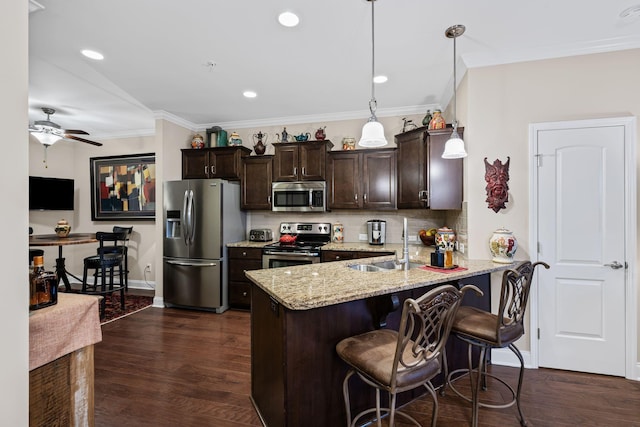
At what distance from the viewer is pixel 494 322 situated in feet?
6.21

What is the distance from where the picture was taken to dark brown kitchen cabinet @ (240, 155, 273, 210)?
14.0 feet

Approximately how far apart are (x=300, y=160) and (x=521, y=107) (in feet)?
8.56

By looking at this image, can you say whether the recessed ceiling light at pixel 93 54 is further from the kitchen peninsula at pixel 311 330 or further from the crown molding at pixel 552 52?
the crown molding at pixel 552 52

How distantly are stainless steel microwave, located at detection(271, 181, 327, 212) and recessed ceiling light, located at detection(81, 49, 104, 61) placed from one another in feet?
7.64

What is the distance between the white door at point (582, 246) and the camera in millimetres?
2385

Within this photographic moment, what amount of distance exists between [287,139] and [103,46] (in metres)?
2.32

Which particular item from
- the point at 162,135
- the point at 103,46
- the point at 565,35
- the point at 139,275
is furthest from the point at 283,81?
the point at 139,275

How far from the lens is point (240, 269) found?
4031 millimetres

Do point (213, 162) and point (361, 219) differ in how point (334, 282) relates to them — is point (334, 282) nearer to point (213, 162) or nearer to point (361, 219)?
point (361, 219)

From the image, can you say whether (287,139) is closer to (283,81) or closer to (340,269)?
(283,81)

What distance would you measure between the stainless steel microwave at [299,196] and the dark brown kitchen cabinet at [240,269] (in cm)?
74

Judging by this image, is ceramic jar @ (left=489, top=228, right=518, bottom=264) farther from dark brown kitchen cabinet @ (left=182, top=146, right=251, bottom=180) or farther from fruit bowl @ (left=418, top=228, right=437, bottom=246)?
dark brown kitchen cabinet @ (left=182, top=146, right=251, bottom=180)

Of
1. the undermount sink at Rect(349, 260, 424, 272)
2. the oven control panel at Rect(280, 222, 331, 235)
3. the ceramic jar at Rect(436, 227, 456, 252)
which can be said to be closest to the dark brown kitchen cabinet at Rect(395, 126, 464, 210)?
the ceramic jar at Rect(436, 227, 456, 252)

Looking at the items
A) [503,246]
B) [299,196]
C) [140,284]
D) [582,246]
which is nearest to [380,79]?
[299,196]
